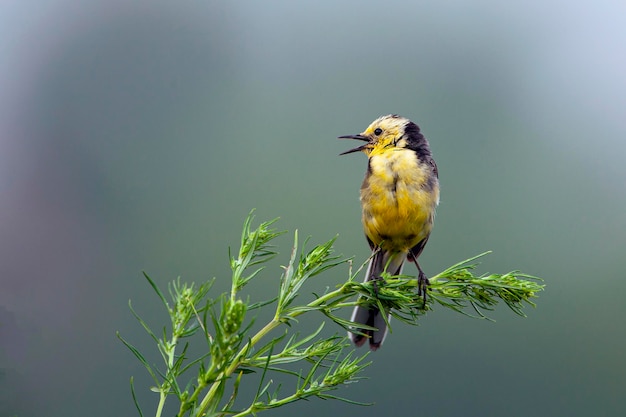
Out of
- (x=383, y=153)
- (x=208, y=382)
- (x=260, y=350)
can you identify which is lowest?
(x=208, y=382)

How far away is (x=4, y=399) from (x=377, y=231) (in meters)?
2.05

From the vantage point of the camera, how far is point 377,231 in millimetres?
3098

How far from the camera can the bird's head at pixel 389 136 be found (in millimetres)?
3396

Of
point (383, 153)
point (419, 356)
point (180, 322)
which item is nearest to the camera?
point (180, 322)

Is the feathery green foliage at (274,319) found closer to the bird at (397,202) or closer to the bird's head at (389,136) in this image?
the bird at (397,202)

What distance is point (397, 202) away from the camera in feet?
10.1

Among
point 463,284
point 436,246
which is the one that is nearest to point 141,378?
point 436,246

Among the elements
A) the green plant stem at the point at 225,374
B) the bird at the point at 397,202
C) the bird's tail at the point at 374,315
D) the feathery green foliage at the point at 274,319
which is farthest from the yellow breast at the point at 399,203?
the green plant stem at the point at 225,374

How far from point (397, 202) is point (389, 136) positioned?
508 mm

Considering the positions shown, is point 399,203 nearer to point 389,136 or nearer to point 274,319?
point 389,136

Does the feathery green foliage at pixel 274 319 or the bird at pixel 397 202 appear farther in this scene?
the bird at pixel 397 202

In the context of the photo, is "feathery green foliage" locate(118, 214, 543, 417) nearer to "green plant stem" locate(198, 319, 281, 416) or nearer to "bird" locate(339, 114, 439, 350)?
"green plant stem" locate(198, 319, 281, 416)

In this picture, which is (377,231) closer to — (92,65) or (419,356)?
(419,356)

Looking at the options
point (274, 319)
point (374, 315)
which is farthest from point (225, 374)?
point (374, 315)
